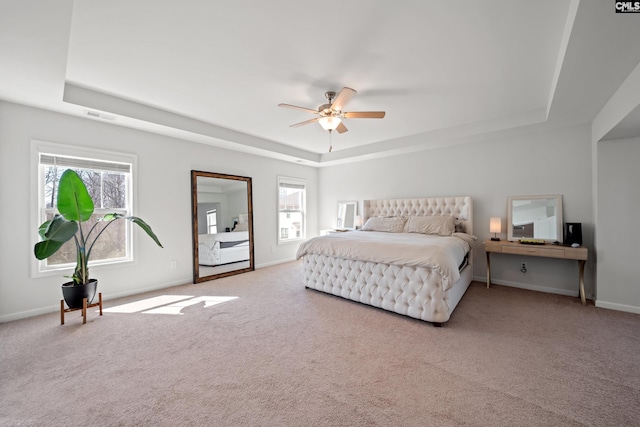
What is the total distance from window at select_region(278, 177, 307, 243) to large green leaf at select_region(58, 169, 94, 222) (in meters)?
3.62

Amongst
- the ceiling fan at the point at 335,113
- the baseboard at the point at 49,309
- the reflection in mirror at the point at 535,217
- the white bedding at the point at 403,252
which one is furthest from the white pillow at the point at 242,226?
the reflection in mirror at the point at 535,217

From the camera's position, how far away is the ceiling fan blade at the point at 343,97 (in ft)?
8.77

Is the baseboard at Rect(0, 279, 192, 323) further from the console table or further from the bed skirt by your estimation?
the console table

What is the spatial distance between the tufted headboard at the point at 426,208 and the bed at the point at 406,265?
17 millimetres

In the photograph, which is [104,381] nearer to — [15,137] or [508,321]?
[15,137]

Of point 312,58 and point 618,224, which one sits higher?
point 312,58

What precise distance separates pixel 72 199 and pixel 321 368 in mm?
3170

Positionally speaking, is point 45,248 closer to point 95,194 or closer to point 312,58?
point 95,194

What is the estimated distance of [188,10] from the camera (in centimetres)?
187

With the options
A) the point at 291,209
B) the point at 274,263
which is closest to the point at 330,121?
the point at 291,209

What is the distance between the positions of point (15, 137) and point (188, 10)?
288cm

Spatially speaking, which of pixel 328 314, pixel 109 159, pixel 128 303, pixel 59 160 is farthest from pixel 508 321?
pixel 59 160

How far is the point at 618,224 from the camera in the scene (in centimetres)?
320

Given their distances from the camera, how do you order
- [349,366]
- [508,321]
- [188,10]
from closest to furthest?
[188,10]
[349,366]
[508,321]
